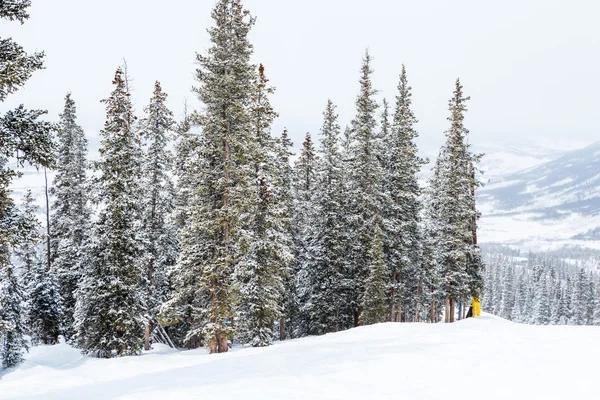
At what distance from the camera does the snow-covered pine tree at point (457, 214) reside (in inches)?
1244

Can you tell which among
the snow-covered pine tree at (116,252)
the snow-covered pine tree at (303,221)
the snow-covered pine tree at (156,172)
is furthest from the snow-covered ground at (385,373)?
the snow-covered pine tree at (303,221)

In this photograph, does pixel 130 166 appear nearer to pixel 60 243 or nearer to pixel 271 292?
pixel 271 292

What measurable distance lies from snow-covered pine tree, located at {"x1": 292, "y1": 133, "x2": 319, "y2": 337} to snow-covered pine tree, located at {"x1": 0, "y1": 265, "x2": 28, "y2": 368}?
19.0 meters

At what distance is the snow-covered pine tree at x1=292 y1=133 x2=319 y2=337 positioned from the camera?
33719 mm

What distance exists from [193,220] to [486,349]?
539 inches

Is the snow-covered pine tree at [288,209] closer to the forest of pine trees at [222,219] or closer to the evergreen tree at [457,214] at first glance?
the forest of pine trees at [222,219]

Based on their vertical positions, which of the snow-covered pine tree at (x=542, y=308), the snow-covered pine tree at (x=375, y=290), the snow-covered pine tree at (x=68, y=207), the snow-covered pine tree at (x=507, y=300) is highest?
the snow-covered pine tree at (x=68, y=207)

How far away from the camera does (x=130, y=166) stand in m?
23.1

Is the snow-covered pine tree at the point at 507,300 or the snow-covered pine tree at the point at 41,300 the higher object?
the snow-covered pine tree at the point at 41,300

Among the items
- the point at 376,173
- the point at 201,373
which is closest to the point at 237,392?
the point at 201,373

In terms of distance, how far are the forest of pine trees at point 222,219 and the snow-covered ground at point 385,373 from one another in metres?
4.69

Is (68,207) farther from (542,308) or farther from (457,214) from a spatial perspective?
(542,308)

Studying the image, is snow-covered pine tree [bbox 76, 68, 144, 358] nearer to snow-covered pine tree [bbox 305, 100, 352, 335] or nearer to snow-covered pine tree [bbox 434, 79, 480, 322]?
snow-covered pine tree [bbox 305, 100, 352, 335]

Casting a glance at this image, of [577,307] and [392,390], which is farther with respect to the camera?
[577,307]
